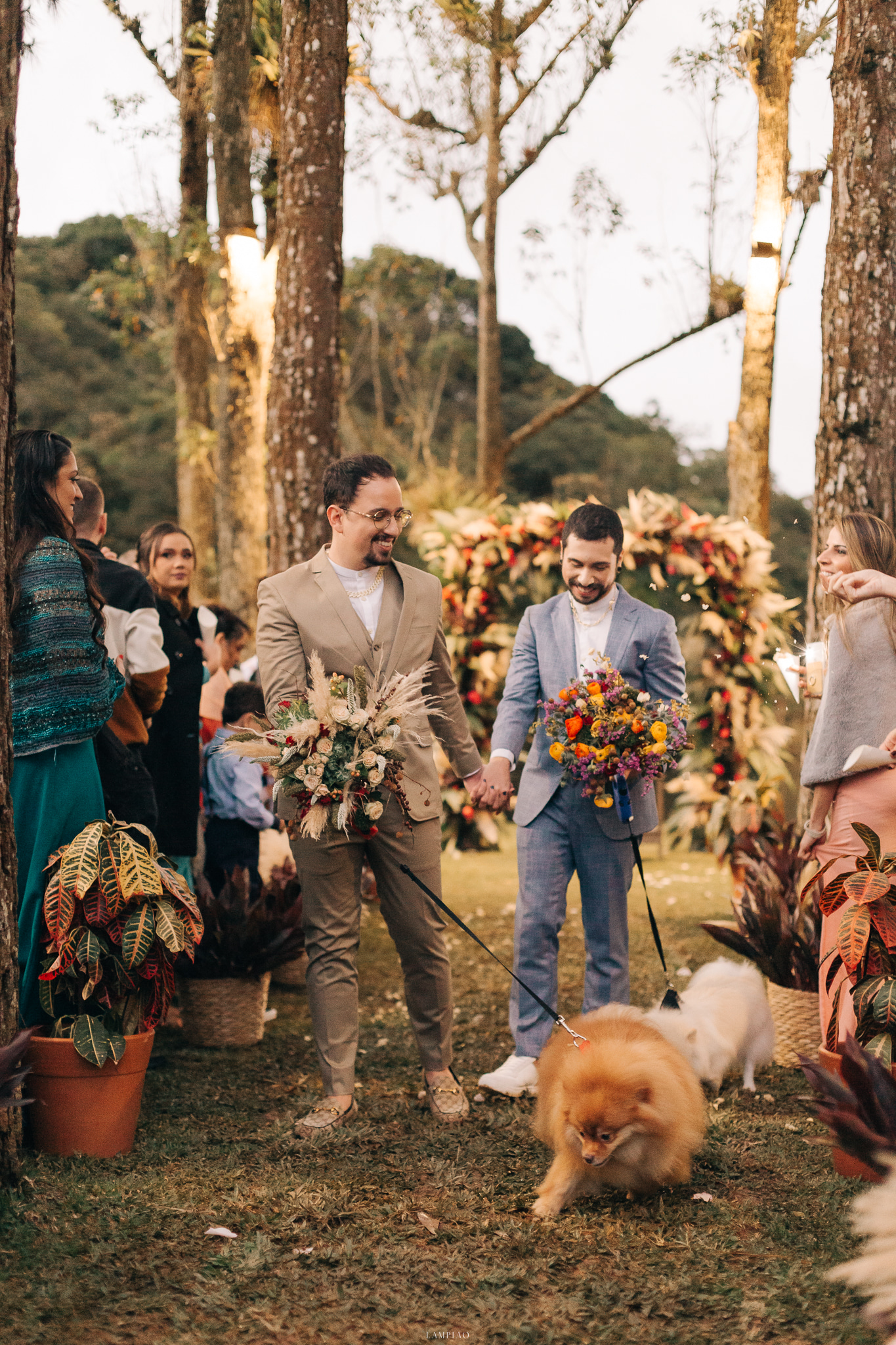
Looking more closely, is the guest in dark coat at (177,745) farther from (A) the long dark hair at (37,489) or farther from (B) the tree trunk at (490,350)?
Result: (B) the tree trunk at (490,350)

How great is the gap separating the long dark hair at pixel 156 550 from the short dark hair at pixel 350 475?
1333mm

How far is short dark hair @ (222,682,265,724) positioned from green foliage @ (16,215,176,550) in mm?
18396

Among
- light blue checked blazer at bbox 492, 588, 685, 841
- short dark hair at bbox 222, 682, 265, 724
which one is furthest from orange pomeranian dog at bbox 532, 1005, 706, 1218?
short dark hair at bbox 222, 682, 265, 724

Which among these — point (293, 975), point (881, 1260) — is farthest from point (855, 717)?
point (293, 975)

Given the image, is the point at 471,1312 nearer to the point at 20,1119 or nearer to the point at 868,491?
the point at 20,1119

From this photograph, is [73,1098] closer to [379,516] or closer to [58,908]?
[58,908]

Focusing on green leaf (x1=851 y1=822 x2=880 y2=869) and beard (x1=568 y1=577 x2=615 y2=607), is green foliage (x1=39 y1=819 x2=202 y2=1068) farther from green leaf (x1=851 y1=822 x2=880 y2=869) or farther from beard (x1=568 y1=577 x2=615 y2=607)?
green leaf (x1=851 y1=822 x2=880 y2=869)

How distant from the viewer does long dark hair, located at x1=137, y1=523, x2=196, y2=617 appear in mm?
5184

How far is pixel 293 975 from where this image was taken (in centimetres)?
616

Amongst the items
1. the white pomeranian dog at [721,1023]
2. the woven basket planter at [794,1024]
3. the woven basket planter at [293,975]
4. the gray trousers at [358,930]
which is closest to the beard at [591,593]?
the gray trousers at [358,930]

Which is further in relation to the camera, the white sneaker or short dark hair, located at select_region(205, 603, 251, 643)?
short dark hair, located at select_region(205, 603, 251, 643)

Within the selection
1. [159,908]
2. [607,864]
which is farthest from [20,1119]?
[607,864]

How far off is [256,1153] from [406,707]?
153 cm

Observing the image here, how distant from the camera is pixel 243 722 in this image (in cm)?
539
